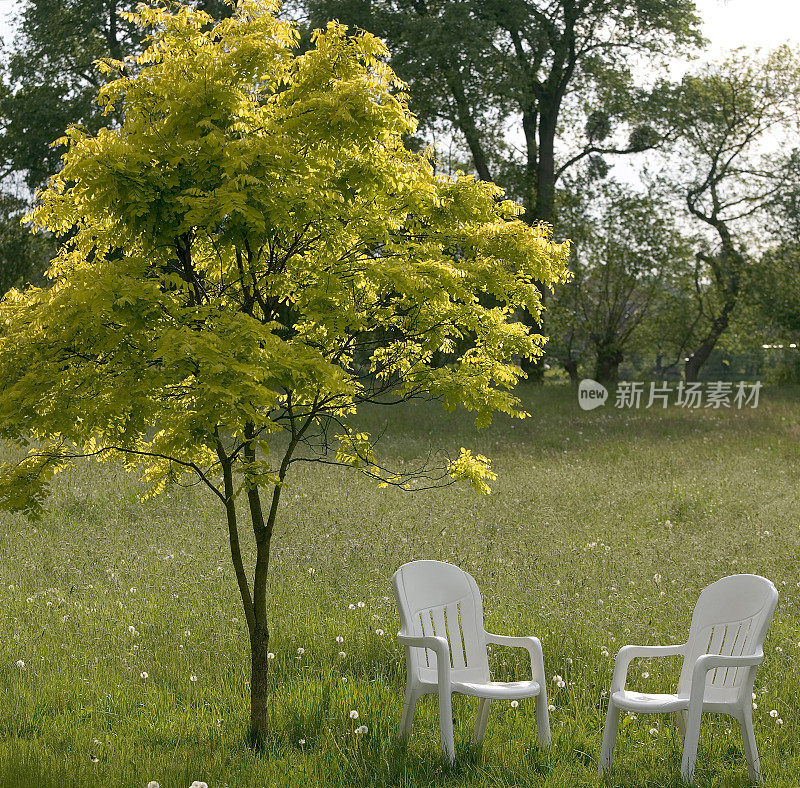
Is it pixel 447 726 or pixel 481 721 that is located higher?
pixel 447 726

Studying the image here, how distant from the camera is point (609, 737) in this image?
5500mm

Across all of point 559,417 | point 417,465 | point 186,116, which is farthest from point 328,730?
point 559,417

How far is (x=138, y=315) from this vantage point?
527 centimetres

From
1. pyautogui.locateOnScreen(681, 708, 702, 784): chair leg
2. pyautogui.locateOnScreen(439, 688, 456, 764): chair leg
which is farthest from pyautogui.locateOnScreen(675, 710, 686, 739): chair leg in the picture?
pyautogui.locateOnScreen(439, 688, 456, 764): chair leg

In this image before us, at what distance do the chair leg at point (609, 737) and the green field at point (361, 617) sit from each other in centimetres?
12

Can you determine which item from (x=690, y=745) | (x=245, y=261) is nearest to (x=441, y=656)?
(x=690, y=745)

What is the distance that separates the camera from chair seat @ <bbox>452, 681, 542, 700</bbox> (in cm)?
547

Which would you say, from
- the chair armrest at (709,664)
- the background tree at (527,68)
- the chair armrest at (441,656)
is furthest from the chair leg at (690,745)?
the background tree at (527,68)

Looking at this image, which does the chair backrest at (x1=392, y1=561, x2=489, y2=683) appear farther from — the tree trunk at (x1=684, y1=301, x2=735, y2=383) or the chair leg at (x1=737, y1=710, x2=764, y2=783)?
the tree trunk at (x1=684, y1=301, x2=735, y2=383)

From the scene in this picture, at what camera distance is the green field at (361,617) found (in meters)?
5.73

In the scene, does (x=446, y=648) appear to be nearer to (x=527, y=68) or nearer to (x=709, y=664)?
(x=709, y=664)

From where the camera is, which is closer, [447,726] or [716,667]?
[716,667]

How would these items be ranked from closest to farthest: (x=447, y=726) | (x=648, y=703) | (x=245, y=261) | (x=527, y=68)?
1. (x=648, y=703)
2. (x=447, y=726)
3. (x=245, y=261)
4. (x=527, y=68)

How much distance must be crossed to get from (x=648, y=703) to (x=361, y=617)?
12.1 ft
